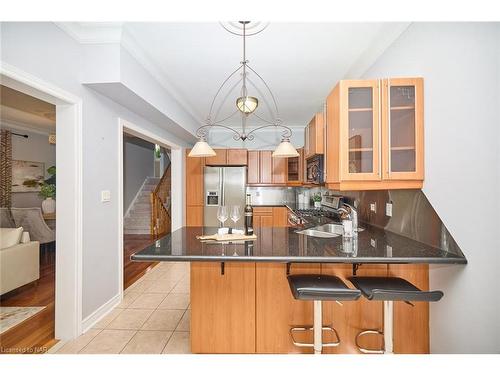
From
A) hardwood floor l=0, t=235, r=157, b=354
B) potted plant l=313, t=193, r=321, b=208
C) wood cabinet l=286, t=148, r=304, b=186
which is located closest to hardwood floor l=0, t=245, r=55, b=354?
hardwood floor l=0, t=235, r=157, b=354

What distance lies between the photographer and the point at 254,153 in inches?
214

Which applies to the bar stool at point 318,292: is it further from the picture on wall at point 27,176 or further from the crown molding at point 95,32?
the picture on wall at point 27,176

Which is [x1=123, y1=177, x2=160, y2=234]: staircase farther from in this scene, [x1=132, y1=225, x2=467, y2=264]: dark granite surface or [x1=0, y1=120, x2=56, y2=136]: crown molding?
[x1=132, y1=225, x2=467, y2=264]: dark granite surface

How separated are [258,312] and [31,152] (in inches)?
234

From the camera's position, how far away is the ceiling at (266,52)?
6.95 ft

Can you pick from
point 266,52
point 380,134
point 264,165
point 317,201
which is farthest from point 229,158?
point 380,134

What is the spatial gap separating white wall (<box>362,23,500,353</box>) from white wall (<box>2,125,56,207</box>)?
261 inches

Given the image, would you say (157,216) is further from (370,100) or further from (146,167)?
(370,100)

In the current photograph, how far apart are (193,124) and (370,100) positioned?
3446 mm

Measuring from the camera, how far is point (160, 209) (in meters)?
6.67

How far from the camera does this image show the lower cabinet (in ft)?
5.89

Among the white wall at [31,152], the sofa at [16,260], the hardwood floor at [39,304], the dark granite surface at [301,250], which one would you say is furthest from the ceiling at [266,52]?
the white wall at [31,152]

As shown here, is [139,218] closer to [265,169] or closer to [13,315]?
[265,169]

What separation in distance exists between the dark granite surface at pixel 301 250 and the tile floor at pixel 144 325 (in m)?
0.96
